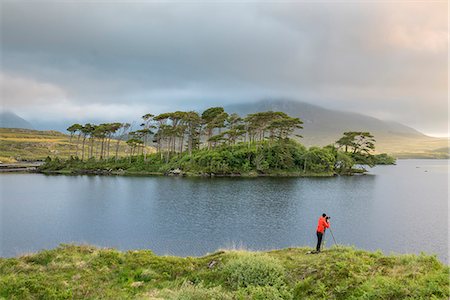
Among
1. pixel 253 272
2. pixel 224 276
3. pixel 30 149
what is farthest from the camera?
pixel 30 149

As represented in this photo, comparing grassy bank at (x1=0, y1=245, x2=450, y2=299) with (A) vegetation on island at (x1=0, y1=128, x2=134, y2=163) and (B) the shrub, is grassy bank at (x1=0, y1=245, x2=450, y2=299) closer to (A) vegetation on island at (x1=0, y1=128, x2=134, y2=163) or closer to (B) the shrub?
(B) the shrub

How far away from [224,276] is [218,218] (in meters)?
24.6

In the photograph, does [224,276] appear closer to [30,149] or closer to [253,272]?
[253,272]

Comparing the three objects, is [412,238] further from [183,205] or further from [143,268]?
[183,205]

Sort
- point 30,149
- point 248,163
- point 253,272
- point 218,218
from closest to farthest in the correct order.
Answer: point 253,272, point 218,218, point 248,163, point 30,149

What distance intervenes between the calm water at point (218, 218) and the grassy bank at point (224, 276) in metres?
8.35

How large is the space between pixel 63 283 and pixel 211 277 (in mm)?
6892

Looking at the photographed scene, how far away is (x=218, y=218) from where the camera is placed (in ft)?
129

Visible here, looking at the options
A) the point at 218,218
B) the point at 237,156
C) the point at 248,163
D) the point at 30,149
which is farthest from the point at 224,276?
the point at 30,149

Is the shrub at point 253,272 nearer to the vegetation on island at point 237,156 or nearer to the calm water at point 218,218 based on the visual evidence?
the calm water at point 218,218

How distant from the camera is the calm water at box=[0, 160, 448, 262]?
30172mm

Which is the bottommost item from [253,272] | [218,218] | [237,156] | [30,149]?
[218,218]

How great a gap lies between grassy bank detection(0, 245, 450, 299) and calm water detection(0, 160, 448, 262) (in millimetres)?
8350

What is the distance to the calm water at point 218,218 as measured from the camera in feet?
99.0
